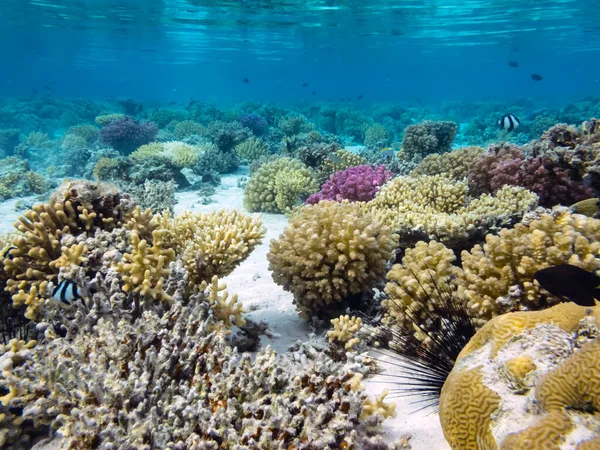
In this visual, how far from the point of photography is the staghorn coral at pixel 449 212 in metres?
5.00

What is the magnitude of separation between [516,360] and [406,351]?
110 centimetres

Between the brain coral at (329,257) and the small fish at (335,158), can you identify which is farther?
the small fish at (335,158)

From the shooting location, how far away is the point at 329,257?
4043mm

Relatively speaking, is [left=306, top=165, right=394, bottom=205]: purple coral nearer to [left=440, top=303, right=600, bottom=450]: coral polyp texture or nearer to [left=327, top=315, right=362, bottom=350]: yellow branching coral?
[left=327, top=315, right=362, bottom=350]: yellow branching coral

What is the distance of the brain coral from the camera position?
158 inches

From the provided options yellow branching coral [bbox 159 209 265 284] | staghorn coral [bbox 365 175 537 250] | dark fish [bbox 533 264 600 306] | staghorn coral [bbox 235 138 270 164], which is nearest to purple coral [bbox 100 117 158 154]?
staghorn coral [bbox 235 138 270 164]

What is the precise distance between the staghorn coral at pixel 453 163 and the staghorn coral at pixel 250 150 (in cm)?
762

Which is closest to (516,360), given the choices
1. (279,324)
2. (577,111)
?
(279,324)

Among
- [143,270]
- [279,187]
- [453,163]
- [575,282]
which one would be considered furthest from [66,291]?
[453,163]

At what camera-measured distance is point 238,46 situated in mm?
49125

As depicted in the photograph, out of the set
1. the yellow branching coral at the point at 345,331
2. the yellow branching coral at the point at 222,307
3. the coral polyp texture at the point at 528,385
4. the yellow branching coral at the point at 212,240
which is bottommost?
the yellow branching coral at the point at 345,331

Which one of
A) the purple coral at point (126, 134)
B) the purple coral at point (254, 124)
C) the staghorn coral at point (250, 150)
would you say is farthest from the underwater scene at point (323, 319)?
the purple coral at point (254, 124)

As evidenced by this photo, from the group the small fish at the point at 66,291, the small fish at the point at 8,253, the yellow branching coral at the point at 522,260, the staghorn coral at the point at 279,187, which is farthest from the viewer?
the staghorn coral at the point at 279,187

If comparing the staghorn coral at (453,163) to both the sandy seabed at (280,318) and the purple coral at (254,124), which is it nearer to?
the sandy seabed at (280,318)
